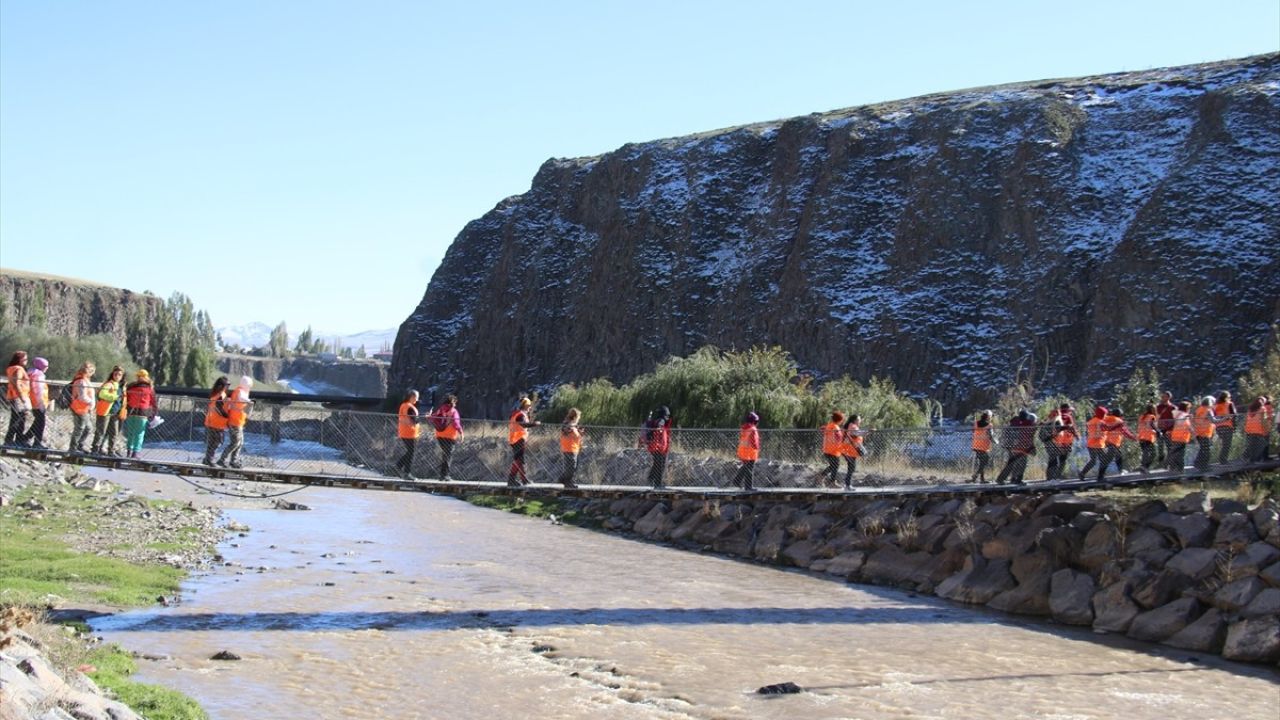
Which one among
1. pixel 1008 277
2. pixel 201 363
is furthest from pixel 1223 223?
pixel 201 363

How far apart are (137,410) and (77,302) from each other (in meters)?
149

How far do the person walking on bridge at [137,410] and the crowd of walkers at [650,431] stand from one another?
0.02 meters

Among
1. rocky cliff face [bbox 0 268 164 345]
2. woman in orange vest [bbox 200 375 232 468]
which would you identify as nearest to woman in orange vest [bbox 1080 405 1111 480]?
woman in orange vest [bbox 200 375 232 468]

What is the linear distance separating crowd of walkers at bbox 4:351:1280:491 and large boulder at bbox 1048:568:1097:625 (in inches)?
103

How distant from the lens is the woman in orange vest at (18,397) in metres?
19.9

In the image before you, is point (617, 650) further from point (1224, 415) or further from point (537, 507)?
point (537, 507)

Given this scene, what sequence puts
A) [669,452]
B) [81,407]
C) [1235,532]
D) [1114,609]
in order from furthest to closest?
[669,452] → [81,407] → [1114,609] → [1235,532]

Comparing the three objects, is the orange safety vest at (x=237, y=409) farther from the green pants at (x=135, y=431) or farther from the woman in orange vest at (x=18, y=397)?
the woman in orange vest at (x=18, y=397)

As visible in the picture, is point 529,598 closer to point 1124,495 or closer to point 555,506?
point 1124,495

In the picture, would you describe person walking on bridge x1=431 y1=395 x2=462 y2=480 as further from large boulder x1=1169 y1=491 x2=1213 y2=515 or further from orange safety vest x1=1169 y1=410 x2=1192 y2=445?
orange safety vest x1=1169 y1=410 x2=1192 y2=445

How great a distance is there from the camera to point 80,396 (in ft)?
68.4

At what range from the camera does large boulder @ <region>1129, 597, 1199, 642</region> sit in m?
19.6

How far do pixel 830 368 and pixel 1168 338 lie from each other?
24.6 m

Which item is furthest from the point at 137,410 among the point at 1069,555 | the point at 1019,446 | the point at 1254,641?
the point at 1254,641
